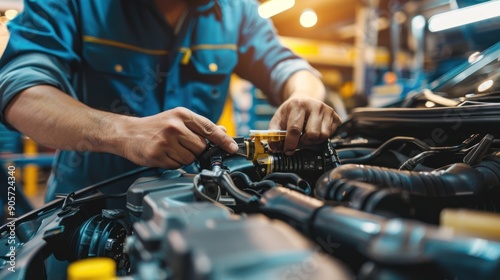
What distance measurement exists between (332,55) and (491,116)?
164 inches

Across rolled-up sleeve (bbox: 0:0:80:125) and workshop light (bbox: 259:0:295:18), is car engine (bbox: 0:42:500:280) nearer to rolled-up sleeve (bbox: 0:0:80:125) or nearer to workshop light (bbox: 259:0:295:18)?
rolled-up sleeve (bbox: 0:0:80:125)

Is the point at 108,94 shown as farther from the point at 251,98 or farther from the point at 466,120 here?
the point at 251,98

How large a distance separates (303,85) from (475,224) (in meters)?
1.07

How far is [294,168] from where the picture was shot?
30.4 inches

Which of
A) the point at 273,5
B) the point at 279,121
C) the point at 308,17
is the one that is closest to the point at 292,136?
the point at 279,121

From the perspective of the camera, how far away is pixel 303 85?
4.57 feet

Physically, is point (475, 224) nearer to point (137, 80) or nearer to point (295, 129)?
point (295, 129)

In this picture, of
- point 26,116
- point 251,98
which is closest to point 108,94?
point 26,116

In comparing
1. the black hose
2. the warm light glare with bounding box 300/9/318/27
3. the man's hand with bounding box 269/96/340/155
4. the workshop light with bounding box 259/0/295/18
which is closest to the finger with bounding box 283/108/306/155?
the man's hand with bounding box 269/96/340/155

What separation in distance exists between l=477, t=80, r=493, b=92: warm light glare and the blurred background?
32.7 inches

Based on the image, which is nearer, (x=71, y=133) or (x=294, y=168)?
(x=294, y=168)

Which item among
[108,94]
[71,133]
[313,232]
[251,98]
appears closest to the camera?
[313,232]

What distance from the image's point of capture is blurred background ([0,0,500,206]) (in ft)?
8.89

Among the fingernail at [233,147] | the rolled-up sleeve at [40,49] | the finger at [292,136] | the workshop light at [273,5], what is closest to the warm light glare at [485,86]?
the finger at [292,136]
